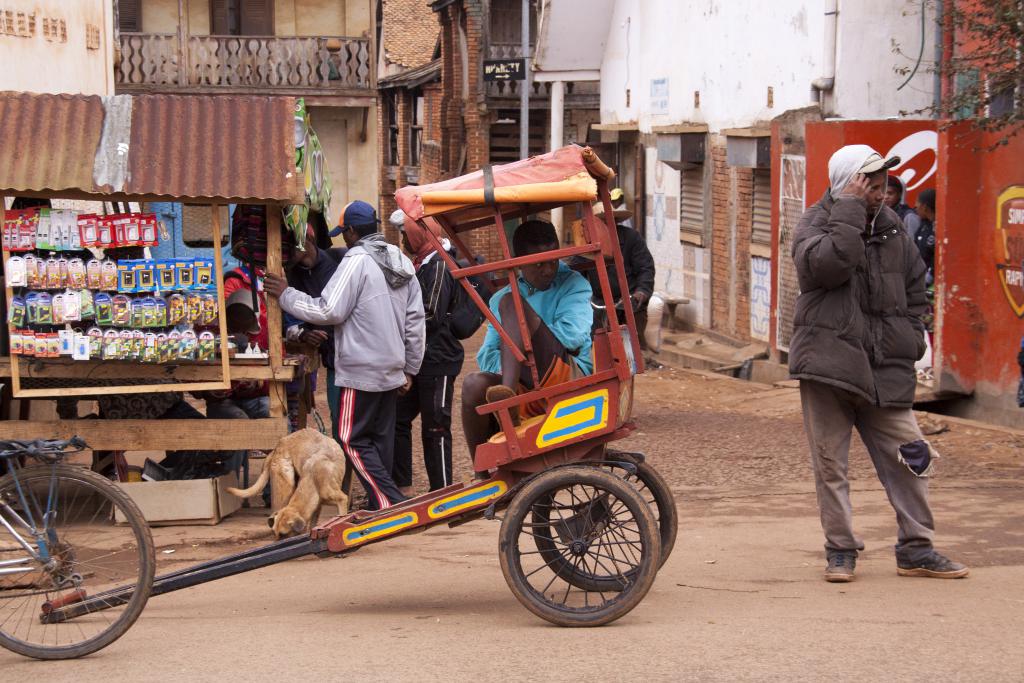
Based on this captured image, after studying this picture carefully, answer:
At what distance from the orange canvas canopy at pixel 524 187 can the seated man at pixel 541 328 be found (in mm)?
260

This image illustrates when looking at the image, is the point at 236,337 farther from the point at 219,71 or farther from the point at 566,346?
the point at 219,71

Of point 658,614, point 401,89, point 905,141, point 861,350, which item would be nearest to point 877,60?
point 905,141

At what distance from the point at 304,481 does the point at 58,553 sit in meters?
2.20

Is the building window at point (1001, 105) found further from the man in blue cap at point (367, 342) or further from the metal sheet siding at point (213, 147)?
the metal sheet siding at point (213, 147)

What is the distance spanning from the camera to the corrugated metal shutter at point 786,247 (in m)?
15.2

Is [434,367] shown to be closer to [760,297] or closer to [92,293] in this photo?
[92,293]

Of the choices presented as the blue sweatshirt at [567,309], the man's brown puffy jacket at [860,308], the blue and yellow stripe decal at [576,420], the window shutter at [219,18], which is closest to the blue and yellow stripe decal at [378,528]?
the blue and yellow stripe decal at [576,420]

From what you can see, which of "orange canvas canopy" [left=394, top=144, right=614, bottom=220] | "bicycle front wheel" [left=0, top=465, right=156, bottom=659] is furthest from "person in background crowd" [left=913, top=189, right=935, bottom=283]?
"bicycle front wheel" [left=0, top=465, right=156, bottom=659]

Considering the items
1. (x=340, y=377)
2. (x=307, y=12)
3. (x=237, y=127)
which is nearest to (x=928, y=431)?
(x=340, y=377)

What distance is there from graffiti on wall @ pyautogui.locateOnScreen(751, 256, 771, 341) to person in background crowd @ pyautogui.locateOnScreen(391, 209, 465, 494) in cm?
855

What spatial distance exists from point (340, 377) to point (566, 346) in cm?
216

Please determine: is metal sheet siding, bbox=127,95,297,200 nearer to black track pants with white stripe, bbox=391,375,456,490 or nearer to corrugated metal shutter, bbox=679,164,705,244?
black track pants with white stripe, bbox=391,375,456,490

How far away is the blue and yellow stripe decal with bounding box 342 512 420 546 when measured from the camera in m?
5.91

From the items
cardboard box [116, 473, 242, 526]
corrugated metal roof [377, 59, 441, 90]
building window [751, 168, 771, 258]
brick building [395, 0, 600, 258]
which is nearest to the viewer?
cardboard box [116, 473, 242, 526]
